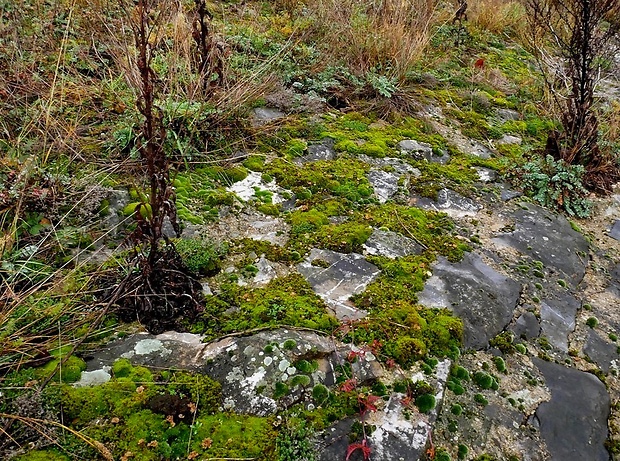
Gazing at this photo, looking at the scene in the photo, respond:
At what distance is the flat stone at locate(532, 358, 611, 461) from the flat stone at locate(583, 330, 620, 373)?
168 millimetres

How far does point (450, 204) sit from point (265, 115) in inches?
69.0

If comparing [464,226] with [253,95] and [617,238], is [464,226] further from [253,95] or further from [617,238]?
[253,95]

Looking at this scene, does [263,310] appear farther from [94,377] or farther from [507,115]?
[507,115]

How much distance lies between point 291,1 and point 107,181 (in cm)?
459

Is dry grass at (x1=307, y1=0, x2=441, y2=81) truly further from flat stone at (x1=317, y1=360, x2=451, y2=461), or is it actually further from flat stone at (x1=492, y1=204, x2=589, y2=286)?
flat stone at (x1=317, y1=360, x2=451, y2=461)

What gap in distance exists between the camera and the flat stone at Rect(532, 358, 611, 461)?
6.43ft

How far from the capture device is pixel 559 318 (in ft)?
8.63

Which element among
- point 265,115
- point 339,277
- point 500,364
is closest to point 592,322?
point 500,364

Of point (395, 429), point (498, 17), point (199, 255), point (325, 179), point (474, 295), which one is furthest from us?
point (498, 17)

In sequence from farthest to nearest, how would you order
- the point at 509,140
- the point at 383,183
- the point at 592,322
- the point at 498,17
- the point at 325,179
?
the point at 498,17, the point at 509,140, the point at 383,183, the point at 325,179, the point at 592,322

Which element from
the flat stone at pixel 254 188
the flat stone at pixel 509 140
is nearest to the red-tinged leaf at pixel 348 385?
the flat stone at pixel 254 188

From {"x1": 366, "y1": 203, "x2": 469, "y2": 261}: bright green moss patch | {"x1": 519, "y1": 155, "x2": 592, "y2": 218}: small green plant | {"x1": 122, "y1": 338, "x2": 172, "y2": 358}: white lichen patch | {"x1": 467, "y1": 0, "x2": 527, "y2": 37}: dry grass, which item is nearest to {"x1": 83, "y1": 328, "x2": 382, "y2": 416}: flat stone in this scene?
{"x1": 122, "y1": 338, "x2": 172, "y2": 358}: white lichen patch

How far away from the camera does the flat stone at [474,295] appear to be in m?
2.39

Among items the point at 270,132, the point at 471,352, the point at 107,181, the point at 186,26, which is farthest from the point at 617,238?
the point at 186,26
